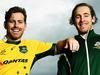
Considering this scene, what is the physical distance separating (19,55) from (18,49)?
0.20 meters

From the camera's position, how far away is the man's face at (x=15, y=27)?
9.27 m

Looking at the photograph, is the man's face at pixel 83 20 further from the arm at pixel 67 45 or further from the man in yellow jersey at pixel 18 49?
the man in yellow jersey at pixel 18 49

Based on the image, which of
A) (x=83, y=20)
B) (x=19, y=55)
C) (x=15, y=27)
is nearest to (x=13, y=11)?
(x=15, y=27)

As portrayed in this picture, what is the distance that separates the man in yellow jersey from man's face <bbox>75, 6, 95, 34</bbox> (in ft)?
2.38

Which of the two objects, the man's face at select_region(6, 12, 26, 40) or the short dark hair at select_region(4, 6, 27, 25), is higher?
the short dark hair at select_region(4, 6, 27, 25)

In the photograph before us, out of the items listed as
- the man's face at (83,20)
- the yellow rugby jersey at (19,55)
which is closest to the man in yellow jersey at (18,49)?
the yellow rugby jersey at (19,55)

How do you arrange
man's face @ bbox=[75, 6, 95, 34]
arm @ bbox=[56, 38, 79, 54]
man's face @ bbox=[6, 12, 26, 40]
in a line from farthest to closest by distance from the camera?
man's face @ bbox=[6, 12, 26, 40] → man's face @ bbox=[75, 6, 95, 34] → arm @ bbox=[56, 38, 79, 54]

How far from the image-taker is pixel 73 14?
888 cm

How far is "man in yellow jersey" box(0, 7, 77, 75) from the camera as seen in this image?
29.4 ft

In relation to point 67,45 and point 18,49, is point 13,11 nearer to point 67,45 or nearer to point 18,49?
point 18,49

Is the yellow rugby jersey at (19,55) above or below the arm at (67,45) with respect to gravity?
below

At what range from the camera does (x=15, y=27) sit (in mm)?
9258

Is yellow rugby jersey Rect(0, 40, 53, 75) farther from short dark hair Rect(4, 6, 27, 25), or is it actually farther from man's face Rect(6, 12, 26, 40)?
short dark hair Rect(4, 6, 27, 25)

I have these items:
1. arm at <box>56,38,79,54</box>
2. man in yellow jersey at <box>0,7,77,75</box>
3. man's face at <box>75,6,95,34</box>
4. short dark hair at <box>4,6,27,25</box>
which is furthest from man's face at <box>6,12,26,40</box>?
man's face at <box>75,6,95,34</box>
